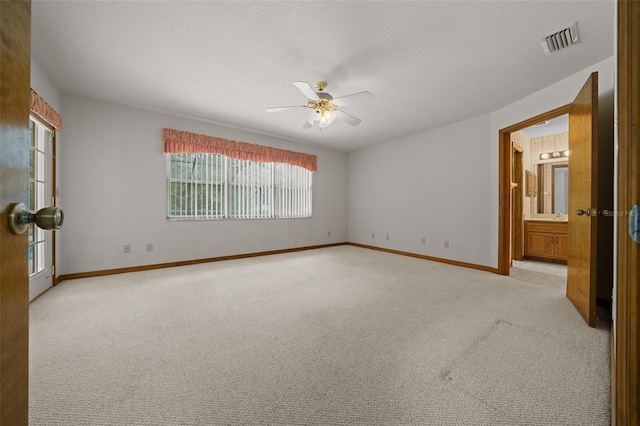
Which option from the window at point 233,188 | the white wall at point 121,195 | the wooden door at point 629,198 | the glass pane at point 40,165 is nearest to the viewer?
the wooden door at point 629,198

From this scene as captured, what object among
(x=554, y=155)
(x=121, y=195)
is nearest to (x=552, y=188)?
(x=554, y=155)

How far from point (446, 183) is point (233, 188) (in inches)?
149

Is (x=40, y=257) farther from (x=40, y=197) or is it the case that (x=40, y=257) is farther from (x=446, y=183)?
(x=446, y=183)

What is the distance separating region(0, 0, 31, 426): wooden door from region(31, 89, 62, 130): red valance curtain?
271cm

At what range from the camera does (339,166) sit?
20.7 feet

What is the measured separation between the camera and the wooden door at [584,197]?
6.46 ft

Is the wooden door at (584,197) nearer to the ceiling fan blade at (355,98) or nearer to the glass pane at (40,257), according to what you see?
the ceiling fan blade at (355,98)

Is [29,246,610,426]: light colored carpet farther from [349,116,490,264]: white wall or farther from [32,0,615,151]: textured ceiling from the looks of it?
[32,0,615,151]: textured ceiling

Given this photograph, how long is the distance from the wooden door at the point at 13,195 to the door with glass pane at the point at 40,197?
2.99m

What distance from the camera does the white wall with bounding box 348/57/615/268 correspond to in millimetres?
3287

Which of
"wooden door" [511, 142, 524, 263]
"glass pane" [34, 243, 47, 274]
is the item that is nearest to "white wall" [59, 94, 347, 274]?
"glass pane" [34, 243, 47, 274]

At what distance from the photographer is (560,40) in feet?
6.98

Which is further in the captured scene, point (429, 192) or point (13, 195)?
point (429, 192)

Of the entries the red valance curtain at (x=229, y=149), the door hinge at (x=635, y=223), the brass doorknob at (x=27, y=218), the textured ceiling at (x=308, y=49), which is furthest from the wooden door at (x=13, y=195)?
the red valance curtain at (x=229, y=149)
